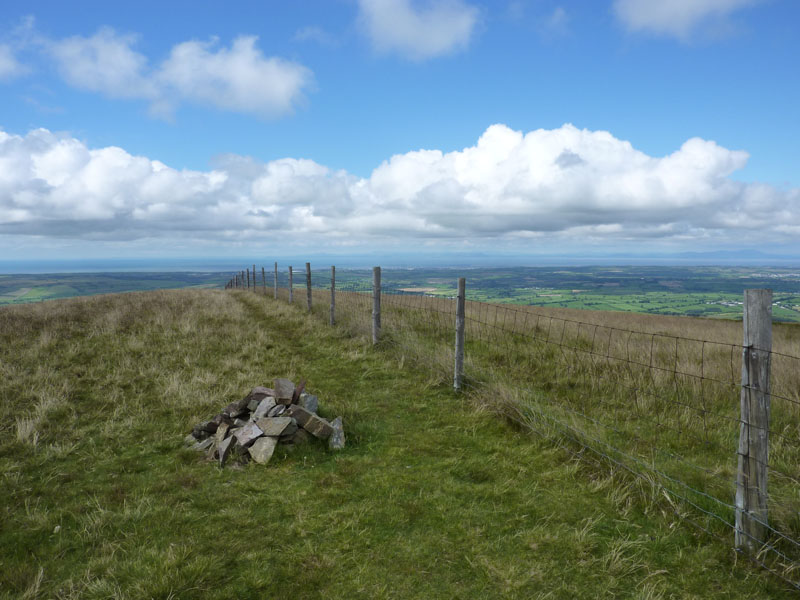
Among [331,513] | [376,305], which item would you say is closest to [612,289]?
[376,305]

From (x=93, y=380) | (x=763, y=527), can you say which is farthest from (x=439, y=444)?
(x=93, y=380)

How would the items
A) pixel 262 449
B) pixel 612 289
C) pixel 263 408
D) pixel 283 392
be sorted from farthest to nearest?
pixel 612 289, pixel 283 392, pixel 263 408, pixel 262 449

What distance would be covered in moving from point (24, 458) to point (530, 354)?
372 inches

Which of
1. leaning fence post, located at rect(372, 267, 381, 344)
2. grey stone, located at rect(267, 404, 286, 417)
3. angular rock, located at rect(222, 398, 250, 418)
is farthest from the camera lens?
leaning fence post, located at rect(372, 267, 381, 344)

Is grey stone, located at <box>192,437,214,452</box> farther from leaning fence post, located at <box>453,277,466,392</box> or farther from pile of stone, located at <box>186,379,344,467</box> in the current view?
leaning fence post, located at <box>453,277,466,392</box>

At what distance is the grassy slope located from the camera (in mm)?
3375

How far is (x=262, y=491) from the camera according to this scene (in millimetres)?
4785

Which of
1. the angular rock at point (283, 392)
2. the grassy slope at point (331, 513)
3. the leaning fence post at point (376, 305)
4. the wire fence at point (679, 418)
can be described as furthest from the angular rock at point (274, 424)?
the leaning fence post at point (376, 305)

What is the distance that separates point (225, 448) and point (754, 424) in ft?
18.9

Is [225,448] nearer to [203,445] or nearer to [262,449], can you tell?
[262,449]

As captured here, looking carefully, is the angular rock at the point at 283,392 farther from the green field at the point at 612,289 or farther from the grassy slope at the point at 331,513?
the green field at the point at 612,289

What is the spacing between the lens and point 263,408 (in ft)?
20.7

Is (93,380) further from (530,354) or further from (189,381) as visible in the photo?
(530,354)

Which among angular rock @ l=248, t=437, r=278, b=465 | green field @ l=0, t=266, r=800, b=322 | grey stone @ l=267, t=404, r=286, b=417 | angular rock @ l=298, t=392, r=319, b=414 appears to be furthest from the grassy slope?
green field @ l=0, t=266, r=800, b=322
